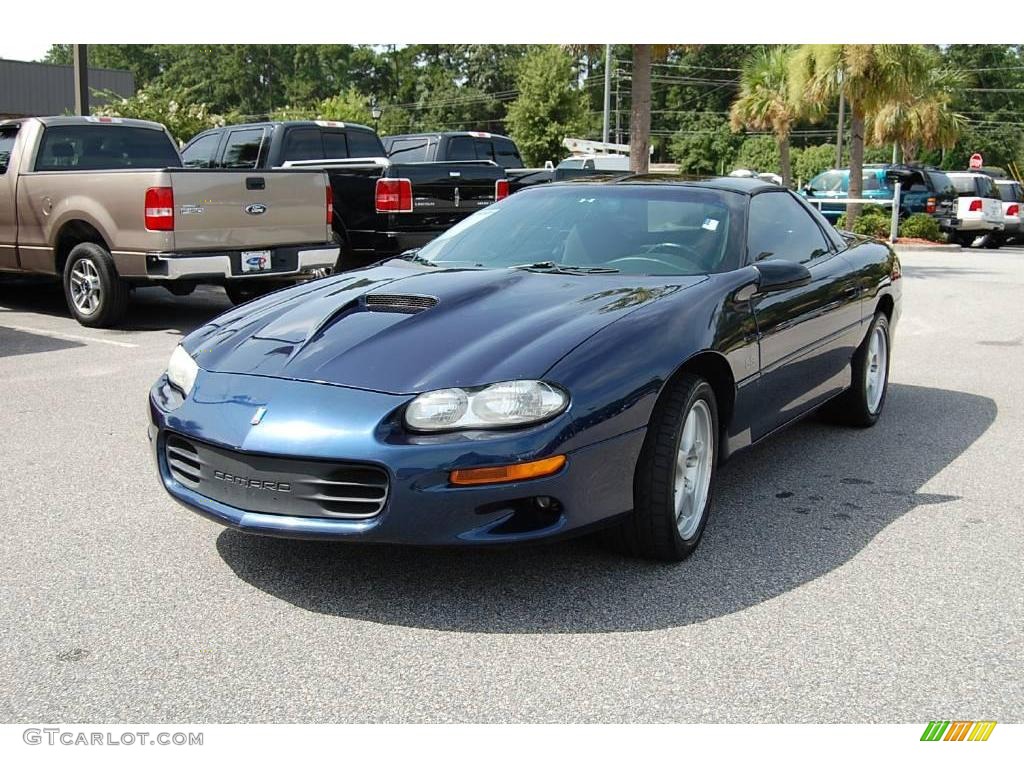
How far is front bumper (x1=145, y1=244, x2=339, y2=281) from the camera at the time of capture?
9406mm

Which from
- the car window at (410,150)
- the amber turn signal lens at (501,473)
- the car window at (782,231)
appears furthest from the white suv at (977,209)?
the amber turn signal lens at (501,473)

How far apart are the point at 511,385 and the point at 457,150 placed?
14559mm

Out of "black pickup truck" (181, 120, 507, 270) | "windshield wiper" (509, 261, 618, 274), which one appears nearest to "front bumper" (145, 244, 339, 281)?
"black pickup truck" (181, 120, 507, 270)

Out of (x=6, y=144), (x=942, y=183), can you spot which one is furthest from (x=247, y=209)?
(x=942, y=183)

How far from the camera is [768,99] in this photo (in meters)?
36.5

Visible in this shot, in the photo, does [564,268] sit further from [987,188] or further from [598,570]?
[987,188]

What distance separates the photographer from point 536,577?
391 cm

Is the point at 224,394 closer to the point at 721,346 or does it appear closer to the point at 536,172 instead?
the point at 721,346

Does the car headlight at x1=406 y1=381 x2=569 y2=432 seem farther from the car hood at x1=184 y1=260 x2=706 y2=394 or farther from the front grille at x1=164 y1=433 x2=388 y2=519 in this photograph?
the front grille at x1=164 y1=433 x2=388 y2=519

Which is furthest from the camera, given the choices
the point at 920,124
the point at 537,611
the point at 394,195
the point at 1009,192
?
the point at 920,124

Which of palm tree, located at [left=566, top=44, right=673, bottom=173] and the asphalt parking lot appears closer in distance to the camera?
the asphalt parking lot

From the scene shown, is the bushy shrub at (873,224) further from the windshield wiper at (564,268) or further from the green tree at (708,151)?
the green tree at (708,151)

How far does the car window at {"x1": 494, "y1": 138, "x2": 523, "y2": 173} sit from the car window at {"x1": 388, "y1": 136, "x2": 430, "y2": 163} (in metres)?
1.64
